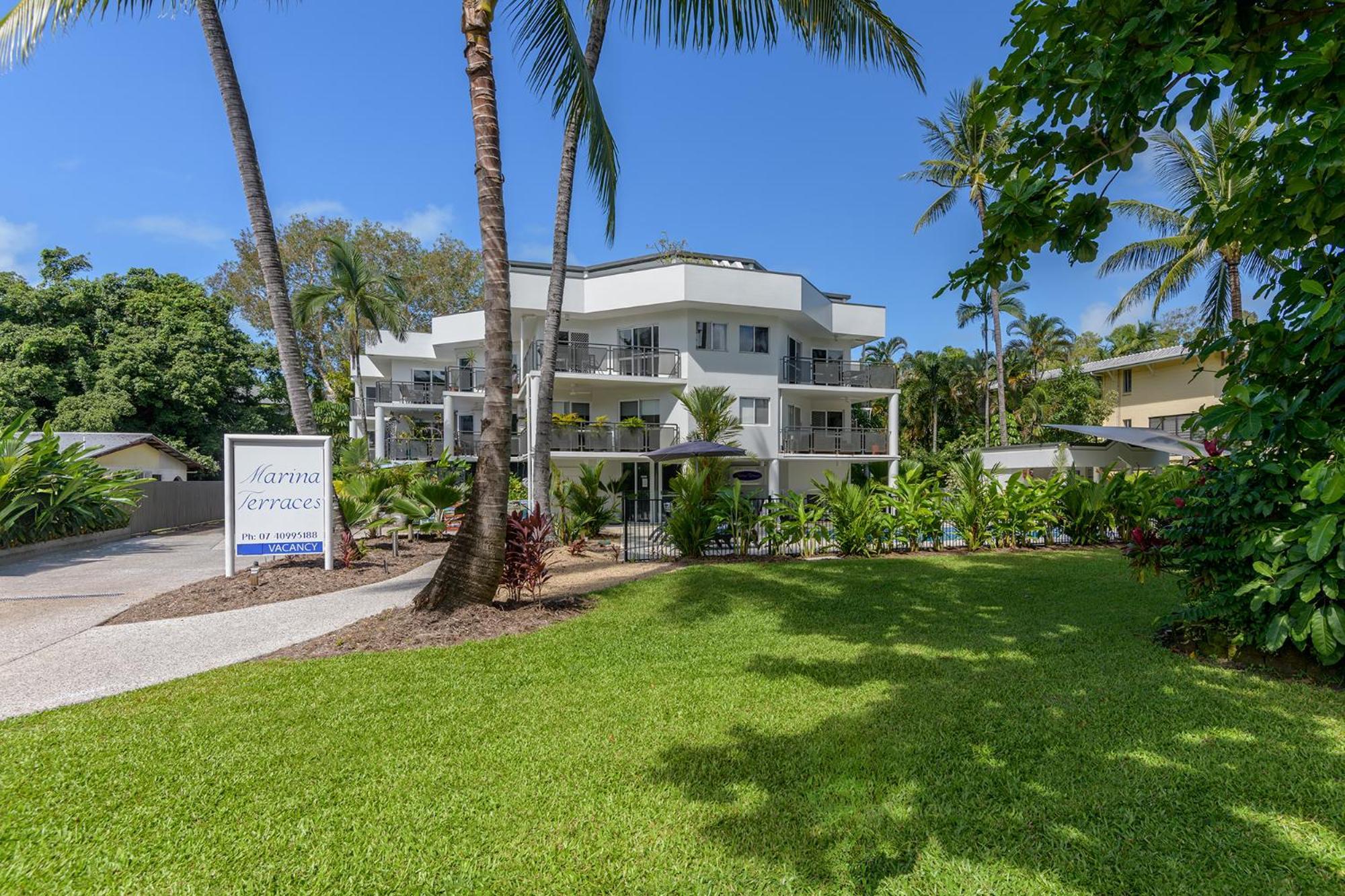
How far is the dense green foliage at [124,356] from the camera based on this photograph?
2320 centimetres

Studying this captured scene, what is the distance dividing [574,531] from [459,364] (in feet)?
56.6

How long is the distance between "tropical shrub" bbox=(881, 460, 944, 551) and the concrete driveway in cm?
1257

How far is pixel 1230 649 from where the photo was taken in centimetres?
537

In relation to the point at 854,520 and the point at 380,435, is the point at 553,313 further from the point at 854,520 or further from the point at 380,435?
the point at 380,435

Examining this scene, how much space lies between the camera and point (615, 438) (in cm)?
2167

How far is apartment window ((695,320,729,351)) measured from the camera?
22531 millimetres

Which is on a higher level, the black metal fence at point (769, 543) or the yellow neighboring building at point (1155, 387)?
the yellow neighboring building at point (1155, 387)

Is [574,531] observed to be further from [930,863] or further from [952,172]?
[952,172]

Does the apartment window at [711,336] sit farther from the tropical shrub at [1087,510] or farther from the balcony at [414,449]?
the tropical shrub at [1087,510]

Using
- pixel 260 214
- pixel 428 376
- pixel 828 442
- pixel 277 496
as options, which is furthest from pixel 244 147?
pixel 428 376

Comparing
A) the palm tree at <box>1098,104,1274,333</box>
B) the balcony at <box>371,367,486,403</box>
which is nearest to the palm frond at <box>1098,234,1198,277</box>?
the palm tree at <box>1098,104,1274,333</box>

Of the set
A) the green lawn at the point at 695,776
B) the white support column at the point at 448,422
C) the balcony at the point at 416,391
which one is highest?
the balcony at the point at 416,391

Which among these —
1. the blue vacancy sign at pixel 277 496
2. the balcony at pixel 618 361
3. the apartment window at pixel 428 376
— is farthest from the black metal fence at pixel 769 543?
the apartment window at pixel 428 376

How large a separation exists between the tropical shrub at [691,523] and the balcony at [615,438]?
946 cm
